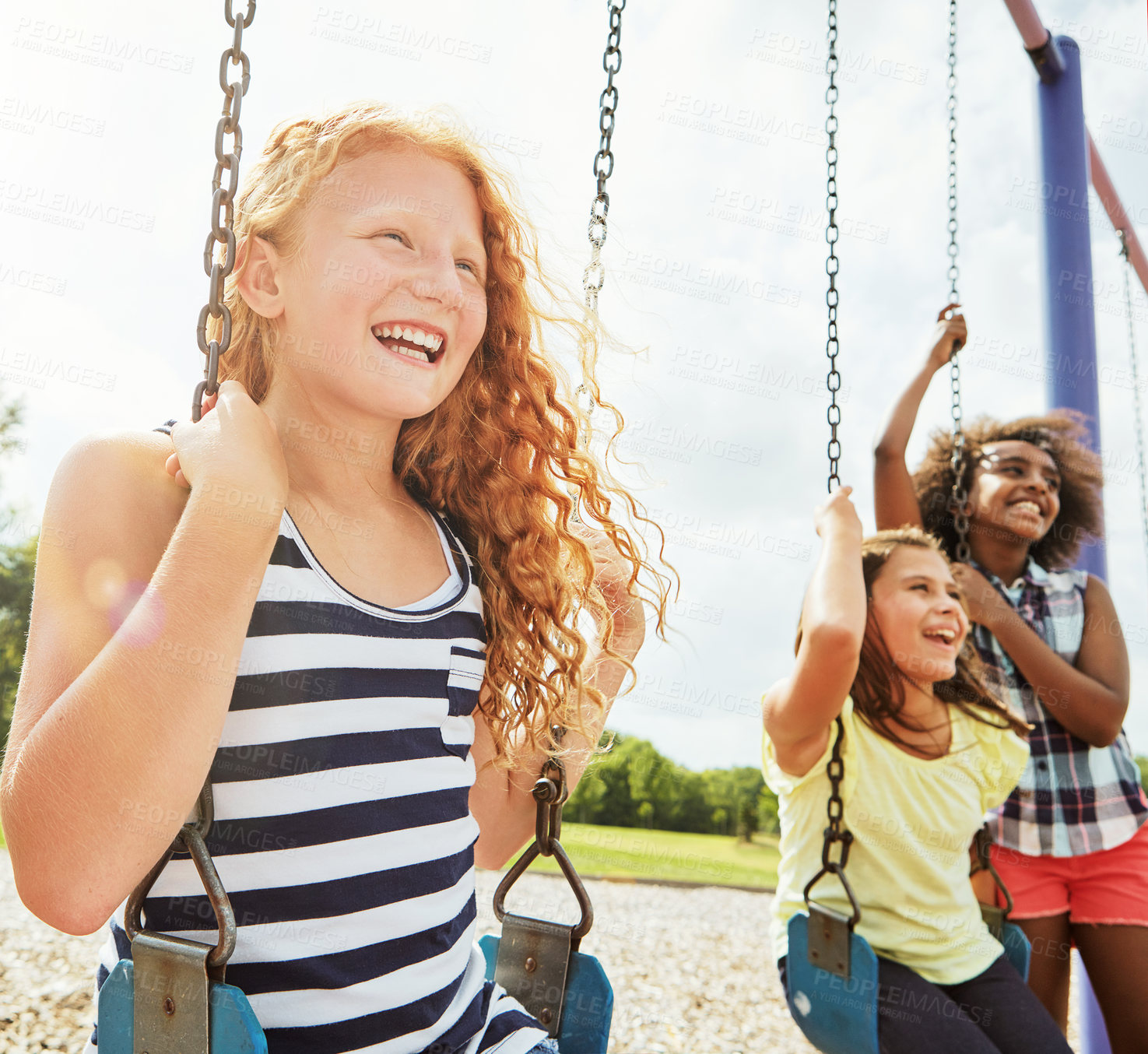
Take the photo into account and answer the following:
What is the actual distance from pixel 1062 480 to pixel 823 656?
6.01ft

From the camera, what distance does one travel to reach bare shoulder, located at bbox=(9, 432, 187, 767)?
0.83m

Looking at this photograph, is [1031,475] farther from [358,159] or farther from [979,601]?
[358,159]

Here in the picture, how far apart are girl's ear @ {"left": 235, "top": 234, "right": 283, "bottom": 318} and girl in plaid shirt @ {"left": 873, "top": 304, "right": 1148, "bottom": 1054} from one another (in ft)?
6.48

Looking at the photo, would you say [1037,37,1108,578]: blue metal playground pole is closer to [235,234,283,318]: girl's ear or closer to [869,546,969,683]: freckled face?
[869,546,969,683]: freckled face

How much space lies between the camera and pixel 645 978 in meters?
4.57

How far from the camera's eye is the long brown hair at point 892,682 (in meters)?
2.15

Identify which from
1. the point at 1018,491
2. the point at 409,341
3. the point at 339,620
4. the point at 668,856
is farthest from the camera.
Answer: the point at 668,856

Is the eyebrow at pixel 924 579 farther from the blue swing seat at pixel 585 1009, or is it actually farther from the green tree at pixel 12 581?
the green tree at pixel 12 581

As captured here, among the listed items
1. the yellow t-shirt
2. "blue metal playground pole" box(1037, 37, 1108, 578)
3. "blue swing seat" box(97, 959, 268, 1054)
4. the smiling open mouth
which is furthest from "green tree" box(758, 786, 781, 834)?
"blue swing seat" box(97, 959, 268, 1054)

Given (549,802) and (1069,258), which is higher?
(1069,258)

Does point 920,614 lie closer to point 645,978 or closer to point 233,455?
point 233,455

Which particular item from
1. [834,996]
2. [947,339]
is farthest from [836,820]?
[947,339]

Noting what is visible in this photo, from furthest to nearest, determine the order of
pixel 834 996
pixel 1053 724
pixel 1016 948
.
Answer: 1. pixel 1053 724
2. pixel 1016 948
3. pixel 834 996

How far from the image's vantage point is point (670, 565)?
1.47m
